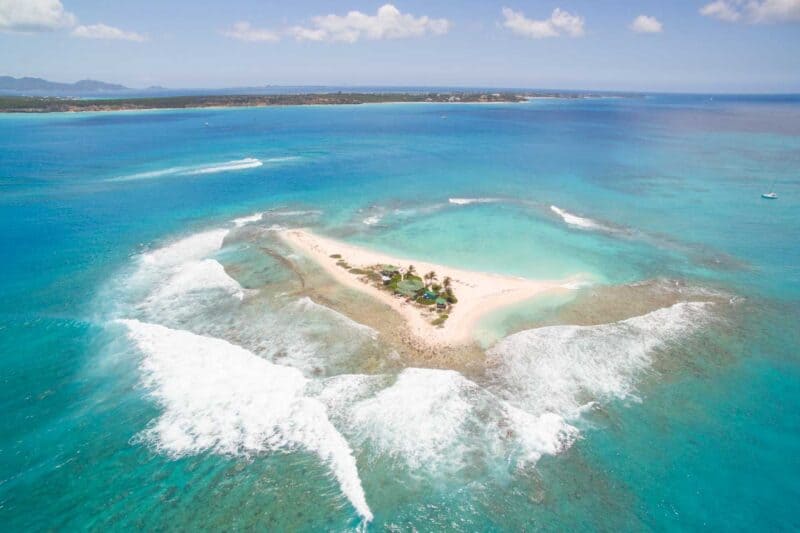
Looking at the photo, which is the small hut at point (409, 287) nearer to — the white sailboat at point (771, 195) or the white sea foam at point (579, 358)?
the white sea foam at point (579, 358)


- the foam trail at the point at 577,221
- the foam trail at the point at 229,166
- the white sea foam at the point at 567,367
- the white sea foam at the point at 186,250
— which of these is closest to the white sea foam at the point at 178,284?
the white sea foam at the point at 186,250

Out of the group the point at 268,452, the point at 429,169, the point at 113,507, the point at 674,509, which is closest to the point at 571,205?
the point at 429,169

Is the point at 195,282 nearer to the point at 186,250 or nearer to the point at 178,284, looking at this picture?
the point at 178,284

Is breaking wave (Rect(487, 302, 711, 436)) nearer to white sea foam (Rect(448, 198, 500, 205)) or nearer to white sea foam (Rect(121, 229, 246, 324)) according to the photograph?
white sea foam (Rect(121, 229, 246, 324))

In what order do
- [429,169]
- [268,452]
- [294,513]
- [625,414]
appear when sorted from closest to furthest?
[294,513] < [268,452] < [625,414] < [429,169]

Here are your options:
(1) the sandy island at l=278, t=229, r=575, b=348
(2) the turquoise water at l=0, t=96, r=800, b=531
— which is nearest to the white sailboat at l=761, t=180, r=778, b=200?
(2) the turquoise water at l=0, t=96, r=800, b=531

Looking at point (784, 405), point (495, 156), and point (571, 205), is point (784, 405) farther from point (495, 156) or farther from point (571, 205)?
point (495, 156)

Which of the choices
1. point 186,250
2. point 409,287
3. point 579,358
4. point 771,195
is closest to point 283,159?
point 186,250
